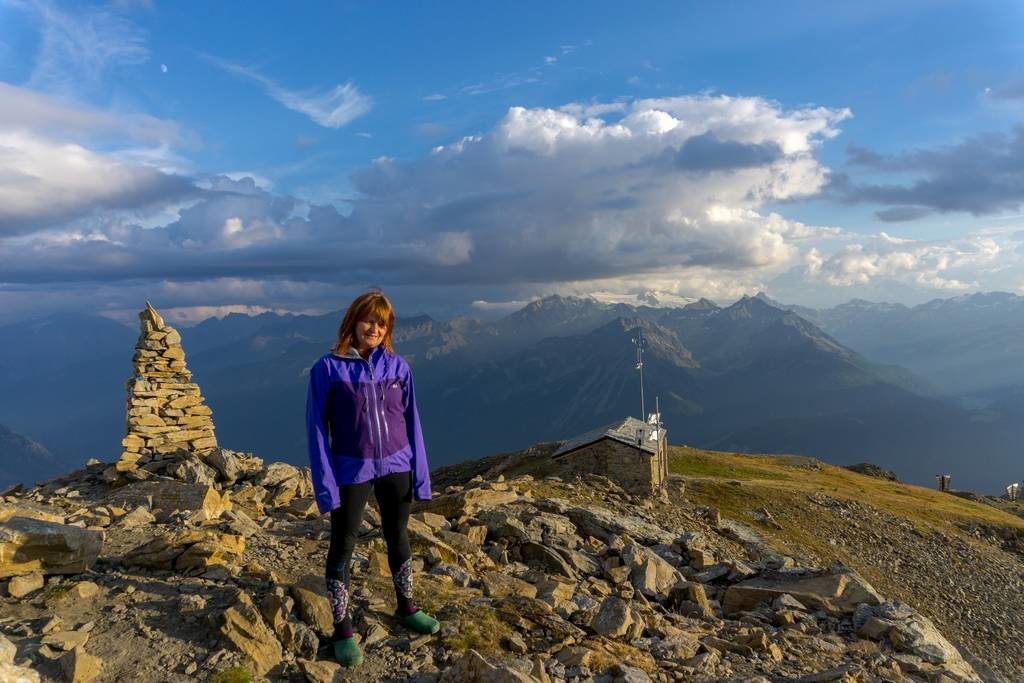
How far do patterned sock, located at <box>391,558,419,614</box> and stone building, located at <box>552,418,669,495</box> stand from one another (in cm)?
2044

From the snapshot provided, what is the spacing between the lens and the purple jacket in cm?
721

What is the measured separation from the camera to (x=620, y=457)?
96.5 ft

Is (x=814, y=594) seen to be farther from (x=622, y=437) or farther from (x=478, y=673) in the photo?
(x=622, y=437)

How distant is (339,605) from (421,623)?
1.10m

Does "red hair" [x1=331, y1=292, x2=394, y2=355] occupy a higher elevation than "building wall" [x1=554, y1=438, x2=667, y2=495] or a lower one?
higher

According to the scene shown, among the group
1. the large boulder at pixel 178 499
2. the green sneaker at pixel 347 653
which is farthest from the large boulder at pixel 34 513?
the green sneaker at pixel 347 653

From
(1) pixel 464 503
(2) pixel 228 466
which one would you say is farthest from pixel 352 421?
(2) pixel 228 466

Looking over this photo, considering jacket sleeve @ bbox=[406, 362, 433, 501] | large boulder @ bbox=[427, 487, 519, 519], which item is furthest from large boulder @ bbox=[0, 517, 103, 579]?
large boulder @ bbox=[427, 487, 519, 519]

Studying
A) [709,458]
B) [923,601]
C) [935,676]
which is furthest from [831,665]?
[709,458]

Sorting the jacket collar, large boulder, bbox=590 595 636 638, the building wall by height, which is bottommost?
the building wall

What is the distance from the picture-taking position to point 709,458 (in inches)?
2196

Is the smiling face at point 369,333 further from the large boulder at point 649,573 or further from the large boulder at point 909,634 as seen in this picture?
the large boulder at point 909,634

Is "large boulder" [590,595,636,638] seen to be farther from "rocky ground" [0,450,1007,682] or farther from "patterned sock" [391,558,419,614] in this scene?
"patterned sock" [391,558,419,614]

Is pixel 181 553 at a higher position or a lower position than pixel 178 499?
higher
